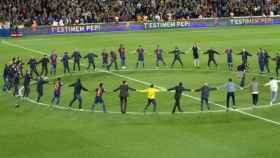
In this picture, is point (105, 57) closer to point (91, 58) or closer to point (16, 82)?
point (91, 58)

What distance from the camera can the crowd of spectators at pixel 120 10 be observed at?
69.8 meters

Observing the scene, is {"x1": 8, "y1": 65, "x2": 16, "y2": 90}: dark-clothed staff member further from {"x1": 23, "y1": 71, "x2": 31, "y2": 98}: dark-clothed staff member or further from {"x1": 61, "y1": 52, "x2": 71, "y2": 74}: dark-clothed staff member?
{"x1": 61, "y1": 52, "x2": 71, "y2": 74}: dark-clothed staff member

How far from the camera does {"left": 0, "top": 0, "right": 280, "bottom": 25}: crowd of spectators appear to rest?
69750 mm

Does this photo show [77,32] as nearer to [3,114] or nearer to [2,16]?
[2,16]

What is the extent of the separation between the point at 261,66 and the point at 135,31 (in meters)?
31.2

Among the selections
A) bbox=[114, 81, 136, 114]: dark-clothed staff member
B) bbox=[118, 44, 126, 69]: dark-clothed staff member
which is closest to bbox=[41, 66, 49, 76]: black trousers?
bbox=[118, 44, 126, 69]: dark-clothed staff member

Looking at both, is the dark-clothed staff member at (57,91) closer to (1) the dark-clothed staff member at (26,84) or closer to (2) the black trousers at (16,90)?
(1) the dark-clothed staff member at (26,84)

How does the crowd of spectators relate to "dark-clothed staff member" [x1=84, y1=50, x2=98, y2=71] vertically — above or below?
above

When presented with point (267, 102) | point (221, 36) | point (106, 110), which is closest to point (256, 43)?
point (221, 36)

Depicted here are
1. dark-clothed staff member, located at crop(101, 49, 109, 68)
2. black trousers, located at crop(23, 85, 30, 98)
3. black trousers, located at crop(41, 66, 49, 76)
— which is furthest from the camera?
dark-clothed staff member, located at crop(101, 49, 109, 68)

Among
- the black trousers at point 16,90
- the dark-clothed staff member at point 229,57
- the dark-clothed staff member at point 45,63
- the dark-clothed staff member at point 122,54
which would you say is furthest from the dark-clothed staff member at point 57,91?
the dark-clothed staff member at point 229,57

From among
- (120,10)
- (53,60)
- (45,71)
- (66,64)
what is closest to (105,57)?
(66,64)

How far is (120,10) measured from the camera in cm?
7438

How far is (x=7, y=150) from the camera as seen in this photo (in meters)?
24.3
